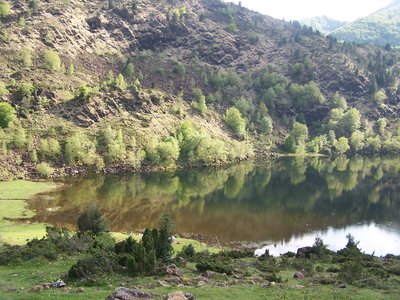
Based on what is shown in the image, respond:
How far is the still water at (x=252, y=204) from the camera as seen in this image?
2940 inches

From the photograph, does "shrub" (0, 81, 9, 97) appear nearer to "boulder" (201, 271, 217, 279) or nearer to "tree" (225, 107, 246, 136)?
"tree" (225, 107, 246, 136)

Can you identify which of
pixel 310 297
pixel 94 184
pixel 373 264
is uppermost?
pixel 310 297

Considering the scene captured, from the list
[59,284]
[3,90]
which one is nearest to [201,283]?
[59,284]

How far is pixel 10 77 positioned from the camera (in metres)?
150

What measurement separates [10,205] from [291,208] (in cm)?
5886

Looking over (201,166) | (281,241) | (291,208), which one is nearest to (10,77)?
(201,166)

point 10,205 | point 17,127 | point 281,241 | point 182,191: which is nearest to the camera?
point 281,241

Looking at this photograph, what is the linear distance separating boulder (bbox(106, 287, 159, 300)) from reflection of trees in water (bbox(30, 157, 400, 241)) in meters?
44.9

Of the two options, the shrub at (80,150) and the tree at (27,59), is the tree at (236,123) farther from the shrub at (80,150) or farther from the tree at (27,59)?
the tree at (27,59)

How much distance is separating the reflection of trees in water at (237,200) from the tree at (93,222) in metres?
16.0

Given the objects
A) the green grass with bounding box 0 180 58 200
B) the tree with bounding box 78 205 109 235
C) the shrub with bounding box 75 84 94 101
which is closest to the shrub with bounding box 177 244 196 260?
the tree with bounding box 78 205 109 235

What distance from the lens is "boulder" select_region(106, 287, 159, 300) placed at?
83.0ft

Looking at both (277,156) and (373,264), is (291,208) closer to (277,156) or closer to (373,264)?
(373,264)

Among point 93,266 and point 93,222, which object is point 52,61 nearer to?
point 93,222
